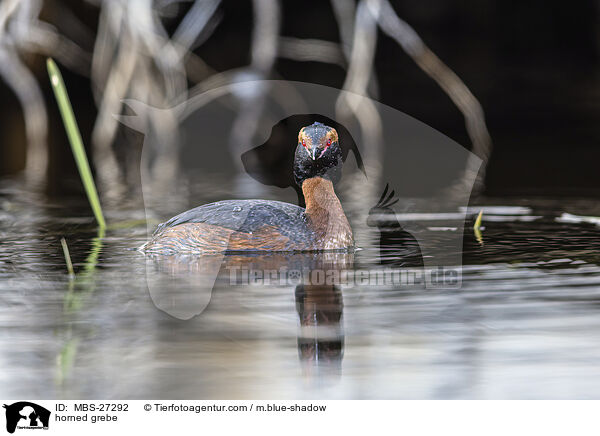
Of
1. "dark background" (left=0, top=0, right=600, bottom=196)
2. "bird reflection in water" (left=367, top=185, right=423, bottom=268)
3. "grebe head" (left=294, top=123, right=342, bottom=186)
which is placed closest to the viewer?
"bird reflection in water" (left=367, top=185, right=423, bottom=268)

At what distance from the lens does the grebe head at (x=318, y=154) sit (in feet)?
24.0

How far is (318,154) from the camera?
7375 mm

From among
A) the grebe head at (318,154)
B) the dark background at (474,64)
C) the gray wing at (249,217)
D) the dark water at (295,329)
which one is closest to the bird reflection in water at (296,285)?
the dark water at (295,329)

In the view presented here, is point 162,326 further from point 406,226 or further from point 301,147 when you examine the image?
point 406,226

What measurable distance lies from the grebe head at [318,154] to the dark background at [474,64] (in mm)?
9092

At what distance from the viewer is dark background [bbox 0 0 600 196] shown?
18391 millimetres

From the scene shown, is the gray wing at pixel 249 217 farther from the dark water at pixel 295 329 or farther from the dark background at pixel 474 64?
the dark background at pixel 474 64

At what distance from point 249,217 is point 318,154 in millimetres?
619

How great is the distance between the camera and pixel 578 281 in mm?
6344

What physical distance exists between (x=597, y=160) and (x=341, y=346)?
9.50 m

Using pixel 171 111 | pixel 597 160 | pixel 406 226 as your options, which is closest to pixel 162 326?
pixel 406 226

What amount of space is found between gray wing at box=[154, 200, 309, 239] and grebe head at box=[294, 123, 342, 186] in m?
0.32
